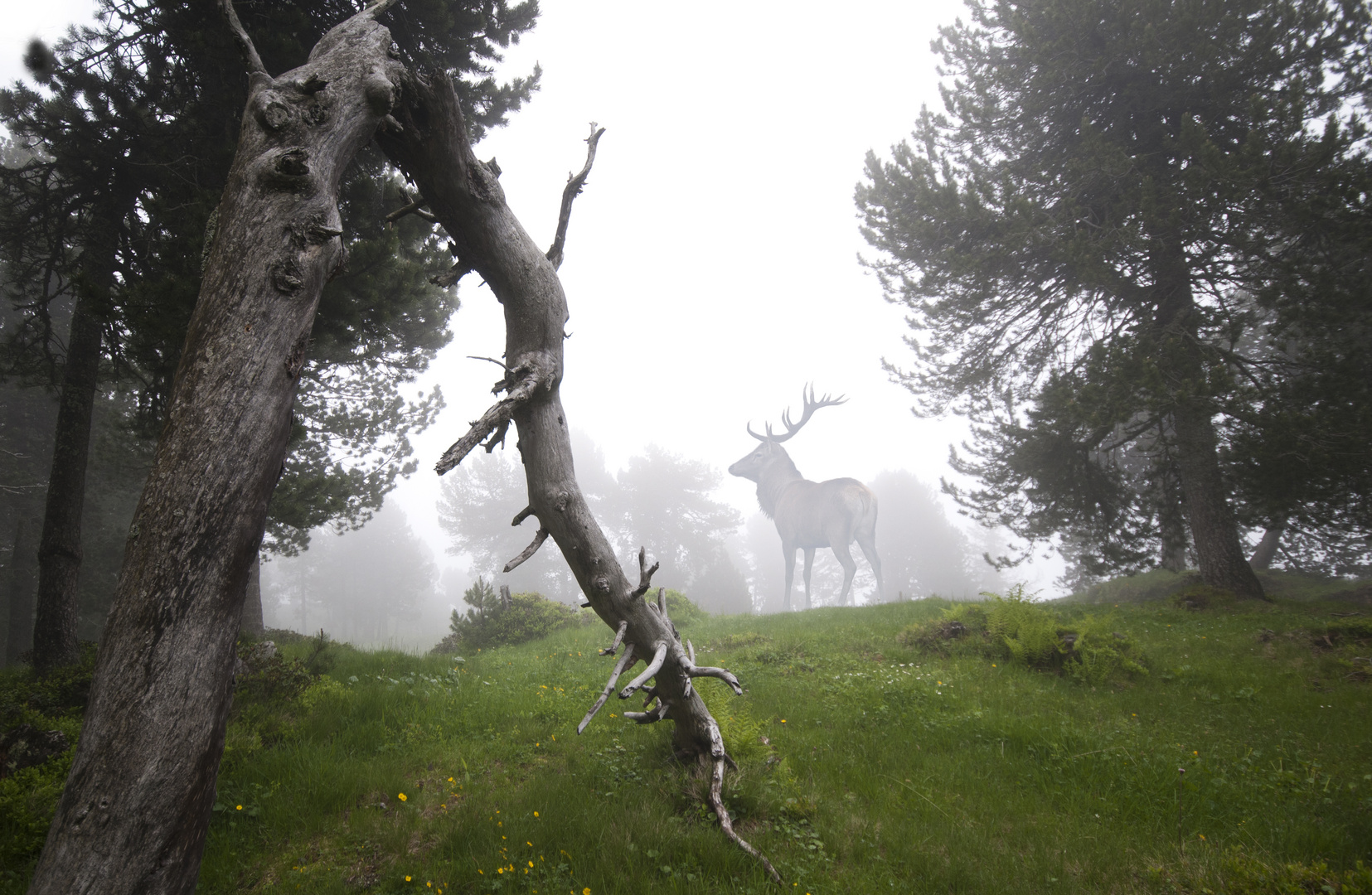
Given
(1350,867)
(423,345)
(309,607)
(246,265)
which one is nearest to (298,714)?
(246,265)

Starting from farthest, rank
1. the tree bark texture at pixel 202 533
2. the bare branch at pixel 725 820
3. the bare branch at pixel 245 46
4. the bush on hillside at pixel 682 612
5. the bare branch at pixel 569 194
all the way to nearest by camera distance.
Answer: the bush on hillside at pixel 682 612
the bare branch at pixel 569 194
the bare branch at pixel 725 820
the bare branch at pixel 245 46
the tree bark texture at pixel 202 533

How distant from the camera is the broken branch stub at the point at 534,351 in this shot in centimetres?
337

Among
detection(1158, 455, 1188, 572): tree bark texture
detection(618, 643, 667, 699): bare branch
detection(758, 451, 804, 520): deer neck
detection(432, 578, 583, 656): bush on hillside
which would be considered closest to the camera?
detection(618, 643, 667, 699): bare branch

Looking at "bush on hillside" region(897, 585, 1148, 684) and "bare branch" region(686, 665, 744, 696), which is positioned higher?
"bare branch" region(686, 665, 744, 696)

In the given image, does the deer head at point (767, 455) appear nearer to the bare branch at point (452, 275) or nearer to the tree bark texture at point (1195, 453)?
the tree bark texture at point (1195, 453)

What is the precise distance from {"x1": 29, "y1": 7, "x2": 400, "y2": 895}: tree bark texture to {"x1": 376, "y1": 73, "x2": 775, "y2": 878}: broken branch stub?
2.74 ft

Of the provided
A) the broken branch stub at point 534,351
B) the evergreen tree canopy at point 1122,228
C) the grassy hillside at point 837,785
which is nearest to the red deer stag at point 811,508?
the evergreen tree canopy at point 1122,228

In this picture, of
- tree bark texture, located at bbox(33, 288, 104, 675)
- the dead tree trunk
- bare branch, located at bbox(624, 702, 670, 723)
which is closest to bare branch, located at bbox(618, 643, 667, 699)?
bare branch, located at bbox(624, 702, 670, 723)

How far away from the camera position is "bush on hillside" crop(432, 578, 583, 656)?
1161 centimetres

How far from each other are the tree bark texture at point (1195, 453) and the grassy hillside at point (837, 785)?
10.3ft

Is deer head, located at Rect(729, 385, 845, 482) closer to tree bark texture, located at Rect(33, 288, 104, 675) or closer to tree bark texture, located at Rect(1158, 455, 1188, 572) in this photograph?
tree bark texture, located at Rect(1158, 455, 1188, 572)

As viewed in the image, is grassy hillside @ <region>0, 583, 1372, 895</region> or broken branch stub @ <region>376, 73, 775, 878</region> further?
broken branch stub @ <region>376, 73, 775, 878</region>

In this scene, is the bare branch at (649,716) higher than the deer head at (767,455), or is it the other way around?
the deer head at (767,455)

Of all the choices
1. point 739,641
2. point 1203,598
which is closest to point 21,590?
point 739,641
